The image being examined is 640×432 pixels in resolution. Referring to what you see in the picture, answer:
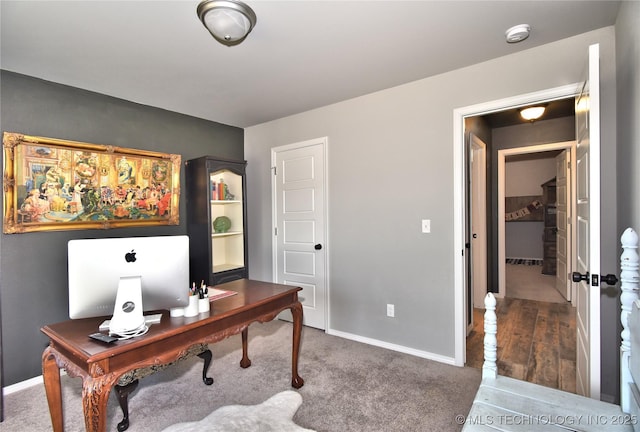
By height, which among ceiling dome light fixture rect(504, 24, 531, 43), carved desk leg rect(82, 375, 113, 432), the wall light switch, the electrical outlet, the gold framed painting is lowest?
the electrical outlet

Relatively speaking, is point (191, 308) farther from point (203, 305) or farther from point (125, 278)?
point (125, 278)

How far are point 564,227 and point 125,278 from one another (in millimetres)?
5458

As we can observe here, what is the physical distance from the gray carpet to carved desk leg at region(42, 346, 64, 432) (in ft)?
1.20

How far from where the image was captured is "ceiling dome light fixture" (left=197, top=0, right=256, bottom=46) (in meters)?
1.66

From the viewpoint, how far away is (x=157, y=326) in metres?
1.57

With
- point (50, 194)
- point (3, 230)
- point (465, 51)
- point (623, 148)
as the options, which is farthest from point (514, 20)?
point (3, 230)

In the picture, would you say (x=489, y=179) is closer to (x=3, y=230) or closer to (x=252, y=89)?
(x=252, y=89)

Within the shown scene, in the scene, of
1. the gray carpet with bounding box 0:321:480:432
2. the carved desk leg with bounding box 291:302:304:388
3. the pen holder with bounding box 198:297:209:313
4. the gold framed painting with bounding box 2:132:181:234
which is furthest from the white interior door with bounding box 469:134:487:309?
the gold framed painting with bounding box 2:132:181:234

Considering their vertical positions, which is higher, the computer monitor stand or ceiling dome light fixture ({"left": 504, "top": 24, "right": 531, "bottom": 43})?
ceiling dome light fixture ({"left": 504, "top": 24, "right": 531, "bottom": 43})

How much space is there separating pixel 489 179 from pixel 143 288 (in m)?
4.82

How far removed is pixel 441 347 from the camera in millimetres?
2766

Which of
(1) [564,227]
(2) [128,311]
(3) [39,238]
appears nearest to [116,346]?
(2) [128,311]

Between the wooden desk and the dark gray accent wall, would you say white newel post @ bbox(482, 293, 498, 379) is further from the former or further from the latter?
the dark gray accent wall

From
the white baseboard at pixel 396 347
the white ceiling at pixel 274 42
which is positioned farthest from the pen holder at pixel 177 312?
the white baseboard at pixel 396 347
